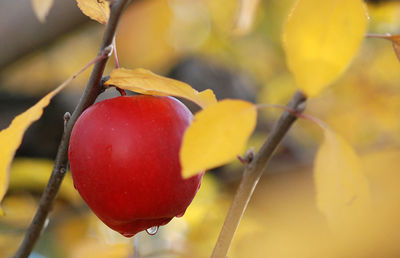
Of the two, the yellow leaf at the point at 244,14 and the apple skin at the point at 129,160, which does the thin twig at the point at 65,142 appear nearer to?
the apple skin at the point at 129,160

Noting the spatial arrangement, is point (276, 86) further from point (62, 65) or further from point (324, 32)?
point (324, 32)

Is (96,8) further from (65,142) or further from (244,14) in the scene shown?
(244,14)

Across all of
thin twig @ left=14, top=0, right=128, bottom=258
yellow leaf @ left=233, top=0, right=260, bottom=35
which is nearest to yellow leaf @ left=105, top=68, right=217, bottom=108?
thin twig @ left=14, top=0, right=128, bottom=258

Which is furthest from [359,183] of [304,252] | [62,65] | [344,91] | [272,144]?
[62,65]

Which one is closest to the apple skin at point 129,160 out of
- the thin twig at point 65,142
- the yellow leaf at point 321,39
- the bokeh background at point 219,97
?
the thin twig at point 65,142

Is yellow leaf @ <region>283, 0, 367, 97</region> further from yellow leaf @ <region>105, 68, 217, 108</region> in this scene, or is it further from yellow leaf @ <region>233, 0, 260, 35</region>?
yellow leaf @ <region>233, 0, 260, 35</region>

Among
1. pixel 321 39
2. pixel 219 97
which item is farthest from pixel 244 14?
pixel 219 97
